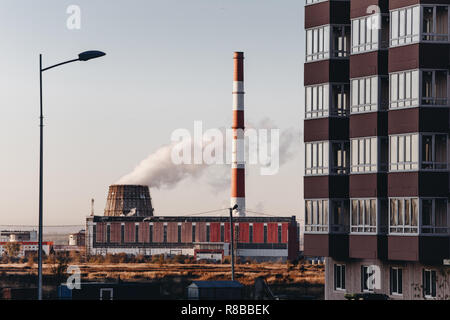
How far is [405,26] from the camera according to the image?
5003cm

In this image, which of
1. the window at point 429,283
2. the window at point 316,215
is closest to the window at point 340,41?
the window at point 316,215

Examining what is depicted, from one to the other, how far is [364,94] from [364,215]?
21.8 ft

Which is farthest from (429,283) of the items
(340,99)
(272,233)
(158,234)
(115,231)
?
(115,231)

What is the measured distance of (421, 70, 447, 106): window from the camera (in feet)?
161

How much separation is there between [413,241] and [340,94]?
35.3 ft

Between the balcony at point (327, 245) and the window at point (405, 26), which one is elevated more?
the window at point (405, 26)

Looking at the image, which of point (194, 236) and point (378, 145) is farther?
point (194, 236)

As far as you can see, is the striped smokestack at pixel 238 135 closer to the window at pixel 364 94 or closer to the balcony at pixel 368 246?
the window at pixel 364 94

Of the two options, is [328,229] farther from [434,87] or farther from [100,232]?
[100,232]

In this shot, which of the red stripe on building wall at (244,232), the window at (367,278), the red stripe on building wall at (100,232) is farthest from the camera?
the red stripe on building wall at (100,232)

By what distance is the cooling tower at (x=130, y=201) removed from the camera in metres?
159

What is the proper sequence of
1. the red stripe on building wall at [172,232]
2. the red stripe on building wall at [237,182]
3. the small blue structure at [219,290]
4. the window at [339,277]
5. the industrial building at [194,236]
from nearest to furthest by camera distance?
the small blue structure at [219,290] → the window at [339,277] → the red stripe on building wall at [237,182] → the industrial building at [194,236] → the red stripe on building wall at [172,232]

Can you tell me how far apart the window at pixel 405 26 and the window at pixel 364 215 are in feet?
28.6
